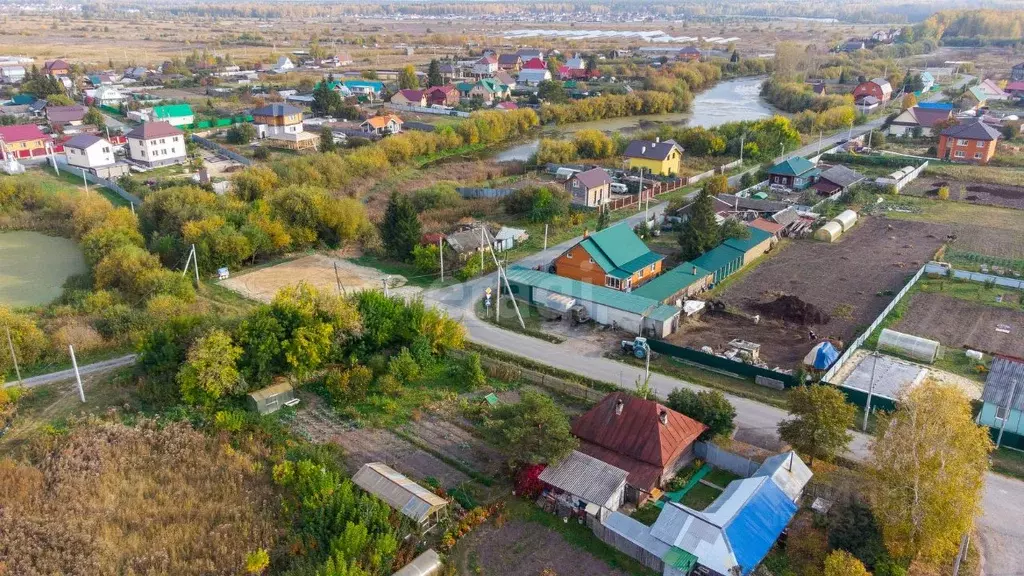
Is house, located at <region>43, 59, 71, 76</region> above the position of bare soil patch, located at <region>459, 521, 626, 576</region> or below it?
above

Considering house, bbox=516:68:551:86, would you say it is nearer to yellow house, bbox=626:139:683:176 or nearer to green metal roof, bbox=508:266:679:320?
yellow house, bbox=626:139:683:176

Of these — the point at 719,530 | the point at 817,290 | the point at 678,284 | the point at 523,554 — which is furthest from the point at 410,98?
the point at 719,530

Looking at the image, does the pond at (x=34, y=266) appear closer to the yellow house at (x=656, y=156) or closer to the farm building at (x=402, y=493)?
the farm building at (x=402, y=493)

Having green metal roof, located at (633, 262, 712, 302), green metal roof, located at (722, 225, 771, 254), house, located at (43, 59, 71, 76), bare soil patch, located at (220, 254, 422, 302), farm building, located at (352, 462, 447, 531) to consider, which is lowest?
bare soil patch, located at (220, 254, 422, 302)

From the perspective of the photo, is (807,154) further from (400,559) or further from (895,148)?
(400,559)

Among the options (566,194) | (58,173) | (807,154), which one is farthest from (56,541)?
(807,154)

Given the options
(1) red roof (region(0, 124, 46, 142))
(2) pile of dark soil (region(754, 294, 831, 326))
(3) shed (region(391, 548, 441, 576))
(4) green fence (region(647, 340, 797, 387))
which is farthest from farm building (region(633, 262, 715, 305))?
(1) red roof (region(0, 124, 46, 142))

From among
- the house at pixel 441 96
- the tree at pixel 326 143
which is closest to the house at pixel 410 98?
the house at pixel 441 96

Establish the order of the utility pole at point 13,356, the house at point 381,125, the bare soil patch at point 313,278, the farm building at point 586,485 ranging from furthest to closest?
the house at point 381,125
the bare soil patch at point 313,278
the utility pole at point 13,356
the farm building at point 586,485
